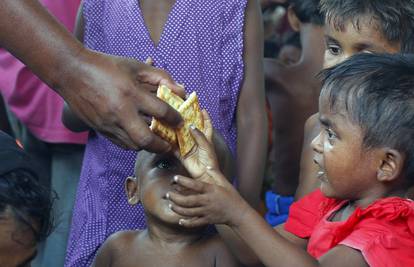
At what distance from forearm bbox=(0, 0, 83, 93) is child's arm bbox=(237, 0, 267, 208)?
Result: 1.23 meters

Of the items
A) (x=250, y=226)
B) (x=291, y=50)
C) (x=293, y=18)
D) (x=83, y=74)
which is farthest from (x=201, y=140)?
(x=291, y=50)

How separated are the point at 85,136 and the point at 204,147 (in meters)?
1.94

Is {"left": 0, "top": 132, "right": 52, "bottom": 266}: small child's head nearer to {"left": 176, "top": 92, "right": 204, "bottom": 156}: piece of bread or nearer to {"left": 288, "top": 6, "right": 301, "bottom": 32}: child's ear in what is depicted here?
{"left": 176, "top": 92, "right": 204, "bottom": 156}: piece of bread

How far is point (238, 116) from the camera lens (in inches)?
147

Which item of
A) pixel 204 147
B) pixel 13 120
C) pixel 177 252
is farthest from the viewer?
pixel 13 120

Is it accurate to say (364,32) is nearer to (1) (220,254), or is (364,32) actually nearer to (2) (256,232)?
(1) (220,254)

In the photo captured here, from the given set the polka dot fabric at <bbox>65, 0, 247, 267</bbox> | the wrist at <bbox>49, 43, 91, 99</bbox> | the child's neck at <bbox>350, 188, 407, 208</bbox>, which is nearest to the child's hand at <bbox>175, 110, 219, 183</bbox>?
the wrist at <bbox>49, 43, 91, 99</bbox>

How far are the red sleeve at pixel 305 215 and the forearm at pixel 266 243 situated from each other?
449mm

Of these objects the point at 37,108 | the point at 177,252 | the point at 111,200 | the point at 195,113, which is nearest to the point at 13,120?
the point at 37,108

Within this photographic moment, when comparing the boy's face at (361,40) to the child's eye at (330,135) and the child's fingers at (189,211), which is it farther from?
the child's fingers at (189,211)

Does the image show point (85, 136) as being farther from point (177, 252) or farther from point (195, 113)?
point (195, 113)

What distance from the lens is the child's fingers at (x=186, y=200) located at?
2.70 metres

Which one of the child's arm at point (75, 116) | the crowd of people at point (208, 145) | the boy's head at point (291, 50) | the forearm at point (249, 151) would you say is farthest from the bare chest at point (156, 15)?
the boy's head at point (291, 50)

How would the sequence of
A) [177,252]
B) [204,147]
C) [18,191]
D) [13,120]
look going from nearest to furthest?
[18,191] → [204,147] → [177,252] → [13,120]
